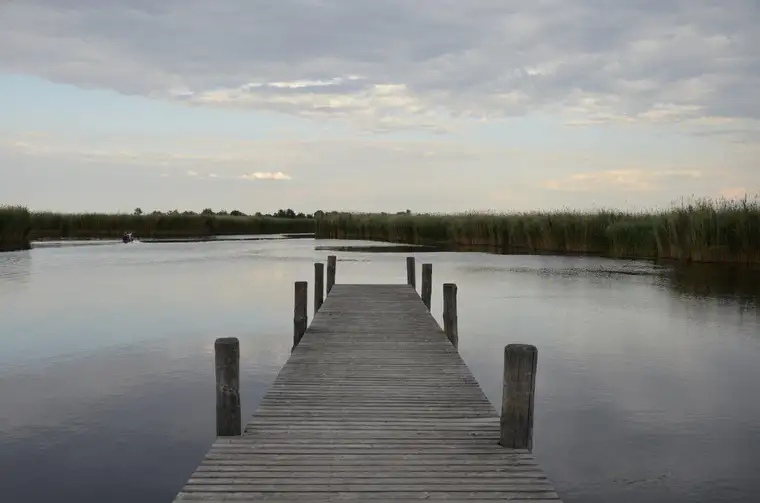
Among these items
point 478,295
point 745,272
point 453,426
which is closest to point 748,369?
point 453,426

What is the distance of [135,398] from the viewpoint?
947 cm

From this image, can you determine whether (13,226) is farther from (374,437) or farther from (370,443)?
(370,443)

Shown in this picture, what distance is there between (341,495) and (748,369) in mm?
9592

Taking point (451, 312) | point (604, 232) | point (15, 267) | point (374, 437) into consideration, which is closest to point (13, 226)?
point (15, 267)

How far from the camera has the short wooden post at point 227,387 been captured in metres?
5.62

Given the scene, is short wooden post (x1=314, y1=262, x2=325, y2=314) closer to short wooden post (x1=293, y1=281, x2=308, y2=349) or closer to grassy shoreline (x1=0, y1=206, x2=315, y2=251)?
short wooden post (x1=293, y1=281, x2=308, y2=349)

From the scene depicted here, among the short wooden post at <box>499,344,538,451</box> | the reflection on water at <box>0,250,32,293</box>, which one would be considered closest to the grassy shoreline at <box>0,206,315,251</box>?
the reflection on water at <box>0,250,32,293</box>

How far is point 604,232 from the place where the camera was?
34906 millimetres

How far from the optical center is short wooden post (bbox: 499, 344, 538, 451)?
525cm

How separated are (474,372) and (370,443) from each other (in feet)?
19.6

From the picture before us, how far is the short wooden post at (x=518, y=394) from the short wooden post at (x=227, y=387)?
2.26m

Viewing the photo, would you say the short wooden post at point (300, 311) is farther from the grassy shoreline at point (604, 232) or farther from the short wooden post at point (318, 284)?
the grassy shoreline at point (604, 232)

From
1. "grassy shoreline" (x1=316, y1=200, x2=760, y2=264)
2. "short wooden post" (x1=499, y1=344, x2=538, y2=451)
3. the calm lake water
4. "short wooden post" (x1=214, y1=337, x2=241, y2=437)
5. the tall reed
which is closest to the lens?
"short wooden post" (x1=499, y1=344, x2=538, y2=451)

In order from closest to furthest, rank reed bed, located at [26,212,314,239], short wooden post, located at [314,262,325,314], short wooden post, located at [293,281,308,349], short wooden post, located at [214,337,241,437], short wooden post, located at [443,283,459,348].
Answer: short wooden post, located at [214,337,241,437] < short wooden post, located at [443,283,459,348] < short wooden post, located at [293,281,308,349] < short wooden post, located at [314,262,325,314] < reed bed, located at [26,212,314,239]
